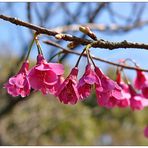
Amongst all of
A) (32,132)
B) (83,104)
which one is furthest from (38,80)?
(83,104)

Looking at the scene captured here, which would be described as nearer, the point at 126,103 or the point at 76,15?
the point at 126,103

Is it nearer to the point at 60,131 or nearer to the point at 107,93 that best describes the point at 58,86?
the point at 107,93

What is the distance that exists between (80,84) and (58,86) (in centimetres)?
8

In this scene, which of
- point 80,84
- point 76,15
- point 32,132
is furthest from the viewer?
point 32,132

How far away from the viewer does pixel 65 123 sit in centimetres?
1203

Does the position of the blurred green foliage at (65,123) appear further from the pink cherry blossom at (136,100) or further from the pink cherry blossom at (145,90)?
the pink cherry blossom at (145,90)

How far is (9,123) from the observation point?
349 inches

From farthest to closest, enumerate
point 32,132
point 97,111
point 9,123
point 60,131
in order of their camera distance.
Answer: point 97,111, point 60,131, point 9,123, point 32,132

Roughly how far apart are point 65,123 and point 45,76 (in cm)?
1087

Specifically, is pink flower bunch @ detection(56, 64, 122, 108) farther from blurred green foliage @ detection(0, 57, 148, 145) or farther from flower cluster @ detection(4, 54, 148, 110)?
blurred green foliage @ detection(0, 57, 148, 145)

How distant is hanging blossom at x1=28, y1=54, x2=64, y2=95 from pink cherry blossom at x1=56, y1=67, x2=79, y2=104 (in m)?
0.04

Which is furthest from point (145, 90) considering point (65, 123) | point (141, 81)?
point (65, 123)

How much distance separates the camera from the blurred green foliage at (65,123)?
7469 mm

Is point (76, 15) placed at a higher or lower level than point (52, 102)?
higher
